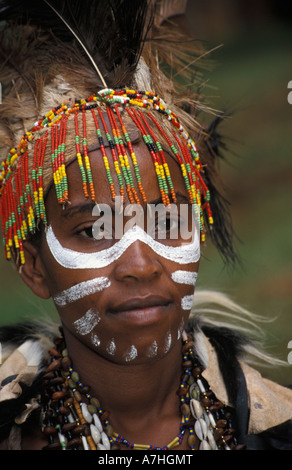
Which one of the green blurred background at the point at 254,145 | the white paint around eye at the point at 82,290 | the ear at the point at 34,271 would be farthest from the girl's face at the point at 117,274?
the green blurred background at the point at 254,145

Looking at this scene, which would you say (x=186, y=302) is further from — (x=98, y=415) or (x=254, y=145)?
(x=254, y=145)

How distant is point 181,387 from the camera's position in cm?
252

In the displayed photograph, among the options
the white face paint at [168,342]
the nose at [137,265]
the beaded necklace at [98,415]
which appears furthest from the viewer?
the beaded necklace at [98,415]

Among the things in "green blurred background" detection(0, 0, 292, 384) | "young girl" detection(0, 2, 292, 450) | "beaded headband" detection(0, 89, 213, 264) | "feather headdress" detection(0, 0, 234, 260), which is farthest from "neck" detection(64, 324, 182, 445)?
"green blurred background" detection(0, 0, 292, 384)

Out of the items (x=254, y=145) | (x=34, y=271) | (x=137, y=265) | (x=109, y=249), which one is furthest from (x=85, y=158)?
(x=254, y=145)

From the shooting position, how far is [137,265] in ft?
6.89

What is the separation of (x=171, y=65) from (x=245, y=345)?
140 cm

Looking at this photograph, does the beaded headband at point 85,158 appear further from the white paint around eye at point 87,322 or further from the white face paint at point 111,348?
the white face paint at point 111,348

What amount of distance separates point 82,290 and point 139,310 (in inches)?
9.4

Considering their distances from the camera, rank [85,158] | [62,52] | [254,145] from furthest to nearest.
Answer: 1. [254,145]
2. [62,52]
3. [85,158]

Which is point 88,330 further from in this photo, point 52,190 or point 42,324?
point 42,324

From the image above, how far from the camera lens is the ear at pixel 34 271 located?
243 cm

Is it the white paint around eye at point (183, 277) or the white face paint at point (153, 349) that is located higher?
the white paint around eye at point (183, 277)

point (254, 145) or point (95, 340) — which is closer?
point (95, 340)
